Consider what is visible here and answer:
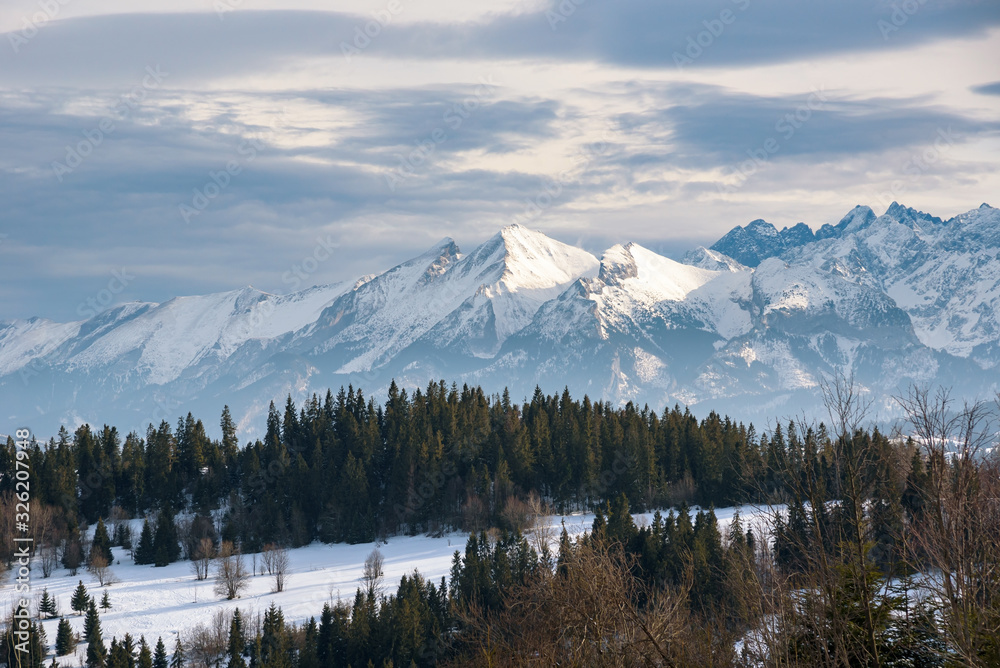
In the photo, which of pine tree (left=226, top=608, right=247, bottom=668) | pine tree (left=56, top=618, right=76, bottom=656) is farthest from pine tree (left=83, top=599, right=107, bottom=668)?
pine tree (left=226, top=608, right=247, bottom=668)

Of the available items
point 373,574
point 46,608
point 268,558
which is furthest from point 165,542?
point 373,574

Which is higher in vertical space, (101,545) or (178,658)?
(101,545)

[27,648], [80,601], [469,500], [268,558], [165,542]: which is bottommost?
[27,648]

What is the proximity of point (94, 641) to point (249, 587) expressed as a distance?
82.5 feet

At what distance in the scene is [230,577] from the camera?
357 feet

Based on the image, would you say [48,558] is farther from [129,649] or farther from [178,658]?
[178,658]

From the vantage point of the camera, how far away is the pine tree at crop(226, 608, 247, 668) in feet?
267

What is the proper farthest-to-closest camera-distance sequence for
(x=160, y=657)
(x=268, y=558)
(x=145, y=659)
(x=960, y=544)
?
(x=268, y=558)
(x=160, y=657)
(x=145, y=659)
(x=960, y=544)

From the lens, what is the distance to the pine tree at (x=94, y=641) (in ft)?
281

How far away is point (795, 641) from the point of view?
72.5 feet

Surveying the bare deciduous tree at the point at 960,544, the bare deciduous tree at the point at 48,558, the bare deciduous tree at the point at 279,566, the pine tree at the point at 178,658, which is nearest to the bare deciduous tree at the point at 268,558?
the bare deciduous tree at the point at 279,566

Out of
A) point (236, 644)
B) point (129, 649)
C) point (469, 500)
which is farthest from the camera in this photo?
point (469, 500)

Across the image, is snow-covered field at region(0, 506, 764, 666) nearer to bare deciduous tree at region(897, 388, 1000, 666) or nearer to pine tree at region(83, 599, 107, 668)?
pine tree at region(83, 599, 107, 668)

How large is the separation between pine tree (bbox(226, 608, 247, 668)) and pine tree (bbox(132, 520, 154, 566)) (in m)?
37.9
